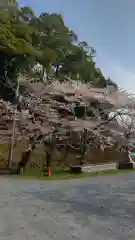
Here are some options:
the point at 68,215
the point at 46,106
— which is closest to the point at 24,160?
the point at 46,106

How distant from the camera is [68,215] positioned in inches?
242

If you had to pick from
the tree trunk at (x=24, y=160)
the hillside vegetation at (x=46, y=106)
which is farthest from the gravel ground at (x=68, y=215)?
the hillside vegetation at (x=46, y=106)

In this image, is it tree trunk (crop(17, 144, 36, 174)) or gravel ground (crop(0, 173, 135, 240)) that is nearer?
gravel ground (crop(0, 173, 135, 240))

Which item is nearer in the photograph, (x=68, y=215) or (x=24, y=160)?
(x=68, y=215)

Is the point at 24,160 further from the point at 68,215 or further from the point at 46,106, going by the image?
the point at 68,215

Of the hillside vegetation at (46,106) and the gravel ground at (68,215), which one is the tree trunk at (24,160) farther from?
the gravel ground at (68,215)

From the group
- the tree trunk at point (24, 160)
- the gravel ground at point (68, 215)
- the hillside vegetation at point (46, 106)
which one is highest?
the hillside vegetation at point (46, 106)

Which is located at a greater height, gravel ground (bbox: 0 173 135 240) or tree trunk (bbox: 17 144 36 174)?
tree trunk (bbox: 17 144 36 174)

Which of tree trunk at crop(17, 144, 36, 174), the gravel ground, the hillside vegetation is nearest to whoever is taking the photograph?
the gravel ground

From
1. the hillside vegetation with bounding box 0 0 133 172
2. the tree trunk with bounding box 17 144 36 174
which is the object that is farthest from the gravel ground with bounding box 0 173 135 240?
the hillside vegetation with bounding box 0 0 133 172

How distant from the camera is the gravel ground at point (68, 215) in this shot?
481 centimetres

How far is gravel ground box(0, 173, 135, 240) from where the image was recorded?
4812 millimetres

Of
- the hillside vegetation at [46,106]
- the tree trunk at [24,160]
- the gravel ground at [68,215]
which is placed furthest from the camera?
the hillside vegetation at [46,106]

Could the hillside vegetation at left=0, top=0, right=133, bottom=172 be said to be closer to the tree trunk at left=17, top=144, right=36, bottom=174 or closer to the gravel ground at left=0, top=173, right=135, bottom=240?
the tree trunk at left=17, top=144, right=36, bottom=174
